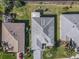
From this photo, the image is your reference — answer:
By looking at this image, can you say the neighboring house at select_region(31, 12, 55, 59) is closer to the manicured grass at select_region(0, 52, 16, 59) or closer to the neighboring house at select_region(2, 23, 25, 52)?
the neighboring house at select_region(2, 23, 25, 52)

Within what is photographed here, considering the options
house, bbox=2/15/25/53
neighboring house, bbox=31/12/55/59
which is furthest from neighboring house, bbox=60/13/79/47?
house, bbox=2/15/25/53

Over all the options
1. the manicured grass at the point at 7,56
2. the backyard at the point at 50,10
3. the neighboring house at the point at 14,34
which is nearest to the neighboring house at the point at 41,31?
the backyard at the point at 50,10

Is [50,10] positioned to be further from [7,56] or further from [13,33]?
[7,56]

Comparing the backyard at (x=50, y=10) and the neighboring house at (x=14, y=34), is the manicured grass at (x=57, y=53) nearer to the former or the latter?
the backyard at (x=50, y=10)

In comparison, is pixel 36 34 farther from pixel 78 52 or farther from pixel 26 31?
pixel 78 52

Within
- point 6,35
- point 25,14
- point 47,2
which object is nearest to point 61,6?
point 47,2
